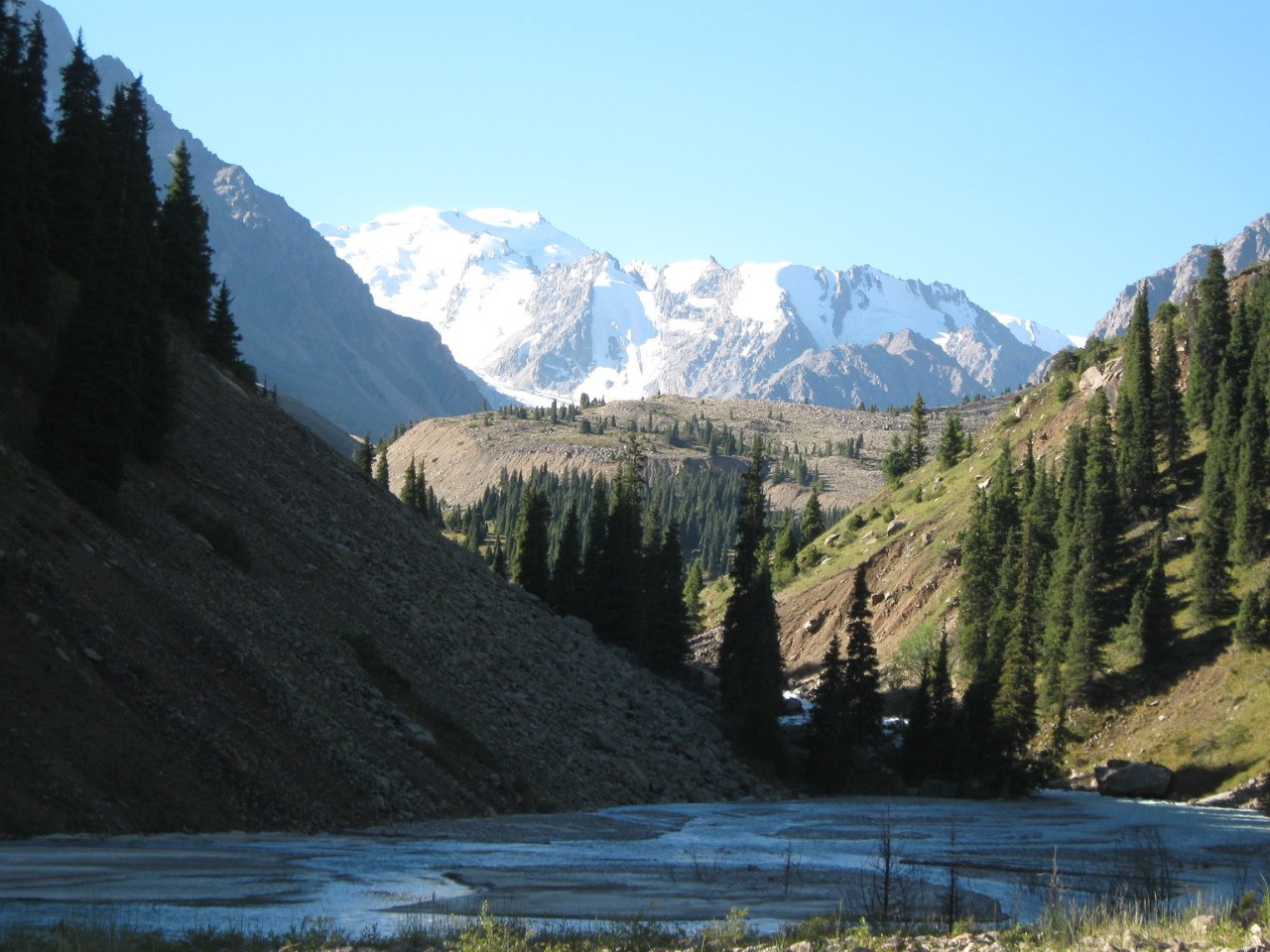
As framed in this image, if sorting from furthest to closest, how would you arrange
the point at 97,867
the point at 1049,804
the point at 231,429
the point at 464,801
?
the point at 1049,804, the point at 231,429, the point at 464,801, the point at 97,867

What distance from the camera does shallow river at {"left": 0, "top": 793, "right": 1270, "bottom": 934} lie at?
73.8 ft

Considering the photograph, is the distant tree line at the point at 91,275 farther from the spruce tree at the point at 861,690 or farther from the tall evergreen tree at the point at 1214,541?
the tall evergreen tree at the point at 1214,541

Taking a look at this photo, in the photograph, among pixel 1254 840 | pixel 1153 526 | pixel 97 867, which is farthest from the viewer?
pixel 1153 526

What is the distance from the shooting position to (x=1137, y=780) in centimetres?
8025

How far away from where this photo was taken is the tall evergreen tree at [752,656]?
78625mm

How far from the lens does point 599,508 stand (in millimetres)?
100188

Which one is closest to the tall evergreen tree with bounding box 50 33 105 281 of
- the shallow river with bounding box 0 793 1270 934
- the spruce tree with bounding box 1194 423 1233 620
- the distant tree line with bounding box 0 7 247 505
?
the distant tree line with bounding box 0 7 247 505

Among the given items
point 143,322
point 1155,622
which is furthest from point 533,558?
point 143,322

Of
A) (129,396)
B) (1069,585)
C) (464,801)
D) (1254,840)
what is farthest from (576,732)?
(1069,585)

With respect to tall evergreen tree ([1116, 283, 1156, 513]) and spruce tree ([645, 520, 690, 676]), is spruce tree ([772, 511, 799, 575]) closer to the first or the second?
tall evergreen tree ([1116, 283, 1156, 513])

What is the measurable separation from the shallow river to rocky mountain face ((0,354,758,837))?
2134mm

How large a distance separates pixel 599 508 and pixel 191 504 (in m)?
50.6

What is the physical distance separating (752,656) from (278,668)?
4526cm

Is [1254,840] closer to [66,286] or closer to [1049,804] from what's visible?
[1049,804]
